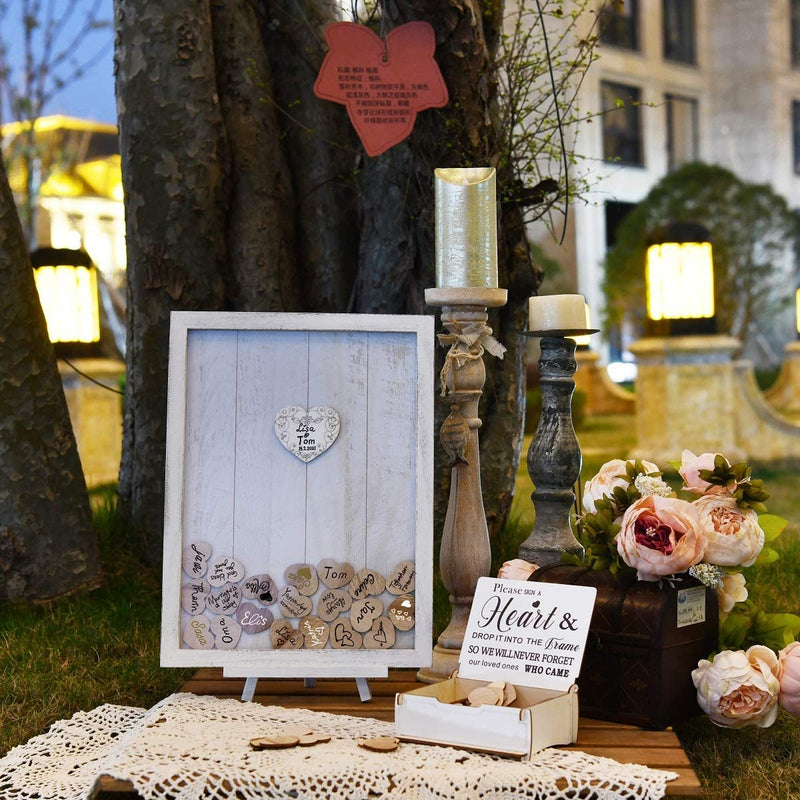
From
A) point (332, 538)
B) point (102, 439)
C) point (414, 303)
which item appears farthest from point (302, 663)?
point (102, 439)

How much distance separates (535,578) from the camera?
2059 millimetres

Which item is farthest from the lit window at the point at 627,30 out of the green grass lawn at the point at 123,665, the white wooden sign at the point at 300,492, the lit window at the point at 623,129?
the white wooden sign at the point at 300,492

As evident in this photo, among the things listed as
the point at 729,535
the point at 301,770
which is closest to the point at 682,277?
the point at 729,535

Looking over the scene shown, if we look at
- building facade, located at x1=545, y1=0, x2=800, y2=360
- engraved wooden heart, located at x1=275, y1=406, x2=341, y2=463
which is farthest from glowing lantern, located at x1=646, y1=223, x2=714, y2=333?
building facade, located at x1=545, y1=0, x2=800, y2=360

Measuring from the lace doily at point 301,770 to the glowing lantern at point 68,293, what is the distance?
17.7 ft

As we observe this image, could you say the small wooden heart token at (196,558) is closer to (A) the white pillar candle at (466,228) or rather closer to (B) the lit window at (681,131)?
(A) the white pillar candle at (466,228)

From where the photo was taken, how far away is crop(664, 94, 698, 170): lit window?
1753 centimetres

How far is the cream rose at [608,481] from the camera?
219 centimetres

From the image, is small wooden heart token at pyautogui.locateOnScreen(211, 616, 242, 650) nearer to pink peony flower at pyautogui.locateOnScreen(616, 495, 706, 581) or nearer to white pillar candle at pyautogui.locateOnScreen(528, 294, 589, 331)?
pink peony flower at pyautogui.locateOnScreen(616, 495, 706, 581)

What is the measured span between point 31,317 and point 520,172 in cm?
141

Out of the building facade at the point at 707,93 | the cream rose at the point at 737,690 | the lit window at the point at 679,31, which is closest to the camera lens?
the cream rose at the point at 737,690

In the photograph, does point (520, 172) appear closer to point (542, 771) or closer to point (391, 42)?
point (391, 42)

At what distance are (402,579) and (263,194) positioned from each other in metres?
1.50

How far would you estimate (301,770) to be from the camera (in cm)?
163
